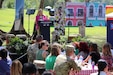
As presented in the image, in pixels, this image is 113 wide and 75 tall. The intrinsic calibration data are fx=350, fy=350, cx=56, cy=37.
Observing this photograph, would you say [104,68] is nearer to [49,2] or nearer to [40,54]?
[40,54]

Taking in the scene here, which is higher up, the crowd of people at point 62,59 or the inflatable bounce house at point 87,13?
the crowd of people at point 62,59

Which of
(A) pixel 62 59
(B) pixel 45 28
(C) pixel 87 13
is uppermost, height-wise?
(A) pixel 62 59

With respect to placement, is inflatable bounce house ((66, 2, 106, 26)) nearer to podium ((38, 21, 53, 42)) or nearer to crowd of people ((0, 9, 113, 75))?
podium ((38, 21, 53, 42))

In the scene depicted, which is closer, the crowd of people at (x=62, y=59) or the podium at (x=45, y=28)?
the crowd of people at (x=62, y=59)

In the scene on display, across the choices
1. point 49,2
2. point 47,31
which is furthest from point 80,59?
point 49,2

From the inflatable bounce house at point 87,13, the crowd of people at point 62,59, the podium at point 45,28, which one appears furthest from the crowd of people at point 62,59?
the inflatable bounce house at point 87,13

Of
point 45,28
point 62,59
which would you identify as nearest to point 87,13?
point 45,28

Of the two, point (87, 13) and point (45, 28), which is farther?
point (87, 13)

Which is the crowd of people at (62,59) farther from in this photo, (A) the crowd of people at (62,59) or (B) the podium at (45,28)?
(B) the podium at (45,28)

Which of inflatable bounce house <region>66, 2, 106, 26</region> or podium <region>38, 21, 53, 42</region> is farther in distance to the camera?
inflatable bounce house <region>66, 2, 106, 26</region>

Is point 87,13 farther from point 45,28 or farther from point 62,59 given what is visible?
point 62,59

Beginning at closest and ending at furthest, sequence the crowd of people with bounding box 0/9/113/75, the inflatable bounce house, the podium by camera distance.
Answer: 1. the crowd of people with bounding box 0/9/113/75
2. the podium
3. the inflatable bounce house

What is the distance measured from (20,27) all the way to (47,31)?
2.45 m

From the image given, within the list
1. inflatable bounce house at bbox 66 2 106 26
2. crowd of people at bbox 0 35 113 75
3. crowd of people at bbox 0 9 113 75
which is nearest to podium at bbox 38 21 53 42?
crowd of people at bbox 0 9 113 75
